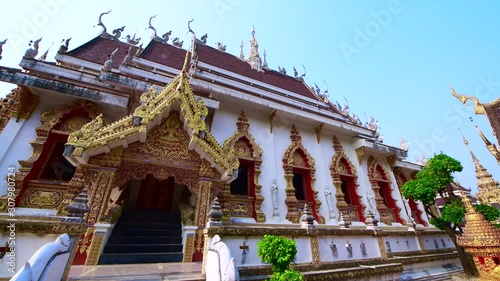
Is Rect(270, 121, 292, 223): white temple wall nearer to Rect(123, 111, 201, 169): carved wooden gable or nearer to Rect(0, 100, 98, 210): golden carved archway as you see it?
Rect(123, 111, 201, 169): carved wooden gable

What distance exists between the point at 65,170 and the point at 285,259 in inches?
230

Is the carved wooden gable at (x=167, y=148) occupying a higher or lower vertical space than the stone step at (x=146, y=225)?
higher

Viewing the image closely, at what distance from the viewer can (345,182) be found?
9148 mm

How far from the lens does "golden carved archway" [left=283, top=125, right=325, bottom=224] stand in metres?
7.06

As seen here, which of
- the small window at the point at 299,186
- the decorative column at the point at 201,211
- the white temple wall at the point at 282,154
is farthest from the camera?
the small window at the point at 299,186

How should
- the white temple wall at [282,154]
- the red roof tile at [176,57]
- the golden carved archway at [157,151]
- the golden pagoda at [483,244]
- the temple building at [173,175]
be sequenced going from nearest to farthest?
the golden pagoda at [483,244] → the temple building at [173,175] → the golden carved archway at [157,151] → the white temple wall at [282,154] → the red roof tile at [176,57]

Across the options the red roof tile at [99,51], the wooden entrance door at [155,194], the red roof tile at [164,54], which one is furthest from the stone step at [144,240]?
the red roof tile at [164,54]

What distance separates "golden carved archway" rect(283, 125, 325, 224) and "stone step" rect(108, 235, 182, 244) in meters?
3.42

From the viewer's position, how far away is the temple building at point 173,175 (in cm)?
436

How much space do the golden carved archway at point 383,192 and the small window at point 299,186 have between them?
3.51m

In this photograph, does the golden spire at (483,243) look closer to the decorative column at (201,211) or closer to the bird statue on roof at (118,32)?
the decorative column at (201,211)

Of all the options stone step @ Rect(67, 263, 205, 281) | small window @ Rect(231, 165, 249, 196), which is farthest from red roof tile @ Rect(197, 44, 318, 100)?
stone step @ Rect(67, 263, 205, 281)


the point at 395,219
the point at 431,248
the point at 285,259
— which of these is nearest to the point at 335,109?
the point at 395,219

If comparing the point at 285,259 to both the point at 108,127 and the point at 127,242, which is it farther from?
the point at 108,127
